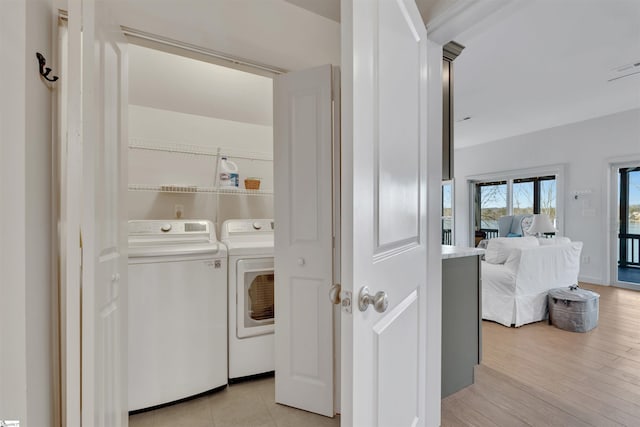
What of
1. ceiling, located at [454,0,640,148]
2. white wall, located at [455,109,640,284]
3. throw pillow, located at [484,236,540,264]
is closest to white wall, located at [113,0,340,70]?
ceiling, located at [454,0,640,148]

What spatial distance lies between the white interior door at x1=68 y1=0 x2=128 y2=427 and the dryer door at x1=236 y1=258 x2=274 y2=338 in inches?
34.3

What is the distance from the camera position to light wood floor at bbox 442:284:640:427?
5.65 ft

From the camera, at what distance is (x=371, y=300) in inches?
32.0

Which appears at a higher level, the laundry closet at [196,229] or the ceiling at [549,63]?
the ceiling at [549,63]

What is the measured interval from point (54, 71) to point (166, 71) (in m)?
1.22

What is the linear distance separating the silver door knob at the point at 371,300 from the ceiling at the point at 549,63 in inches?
56.3

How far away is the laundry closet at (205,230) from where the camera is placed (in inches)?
68.1

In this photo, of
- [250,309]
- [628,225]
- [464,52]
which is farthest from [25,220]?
[628,225]

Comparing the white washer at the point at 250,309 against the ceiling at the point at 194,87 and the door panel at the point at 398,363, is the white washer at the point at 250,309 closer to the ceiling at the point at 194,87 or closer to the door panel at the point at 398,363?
the door panel at the point at 398,363

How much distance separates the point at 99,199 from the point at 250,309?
142 cm

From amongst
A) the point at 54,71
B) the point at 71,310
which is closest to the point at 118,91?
the point at 54,71

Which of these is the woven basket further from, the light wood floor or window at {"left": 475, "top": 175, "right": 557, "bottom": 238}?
window at {"left": 475, "top": 175, "right": 557, "bottom": 238}

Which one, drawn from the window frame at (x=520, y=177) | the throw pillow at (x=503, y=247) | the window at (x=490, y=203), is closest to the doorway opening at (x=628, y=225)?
the window frame at (x=520, y=177)

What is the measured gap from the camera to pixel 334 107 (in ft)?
5.50
